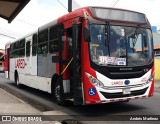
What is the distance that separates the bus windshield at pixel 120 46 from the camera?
9.88 metres

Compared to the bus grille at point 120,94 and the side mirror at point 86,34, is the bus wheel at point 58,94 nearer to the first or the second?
the bus grille at point 120,94

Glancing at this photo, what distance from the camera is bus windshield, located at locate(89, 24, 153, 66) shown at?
9.88 meters

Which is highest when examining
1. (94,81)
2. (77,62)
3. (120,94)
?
(77,62)

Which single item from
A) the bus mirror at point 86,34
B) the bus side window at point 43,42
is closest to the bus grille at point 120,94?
the bus mirror at point 86,34

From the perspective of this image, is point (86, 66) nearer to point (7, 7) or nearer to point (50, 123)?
point (50, 123)

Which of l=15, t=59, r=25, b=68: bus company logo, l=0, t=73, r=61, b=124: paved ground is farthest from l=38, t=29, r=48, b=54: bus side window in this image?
l=15, t=59, r=25, b=68: bus company logo

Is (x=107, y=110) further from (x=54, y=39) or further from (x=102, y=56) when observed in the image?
(x=54, y=39)

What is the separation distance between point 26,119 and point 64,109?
241cm

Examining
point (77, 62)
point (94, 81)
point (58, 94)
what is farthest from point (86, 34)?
point (58, 94)

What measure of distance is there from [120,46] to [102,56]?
0.74 m

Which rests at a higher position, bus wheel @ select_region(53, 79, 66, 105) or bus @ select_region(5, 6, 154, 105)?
bus @ select_region(5, 6, 154, 105)

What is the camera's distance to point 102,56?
986 centimetres

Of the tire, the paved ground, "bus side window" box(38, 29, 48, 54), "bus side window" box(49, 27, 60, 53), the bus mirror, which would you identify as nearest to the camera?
the paved ground

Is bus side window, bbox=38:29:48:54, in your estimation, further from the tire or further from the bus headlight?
the bus headlight
